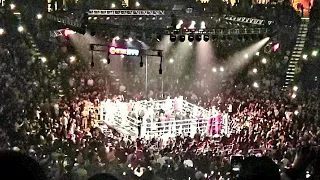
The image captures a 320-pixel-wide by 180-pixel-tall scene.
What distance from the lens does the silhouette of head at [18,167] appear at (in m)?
1.50

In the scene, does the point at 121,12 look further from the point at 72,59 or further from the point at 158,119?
the point at 72,59

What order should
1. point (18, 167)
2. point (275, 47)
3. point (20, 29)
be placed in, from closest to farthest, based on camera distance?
point (18, 167) → point (20, 29) → point (275, 47)

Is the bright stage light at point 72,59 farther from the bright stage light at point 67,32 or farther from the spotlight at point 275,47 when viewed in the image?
the spotlight at point 275,47

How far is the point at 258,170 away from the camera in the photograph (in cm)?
176

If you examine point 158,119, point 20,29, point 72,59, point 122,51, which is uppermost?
point 20,29

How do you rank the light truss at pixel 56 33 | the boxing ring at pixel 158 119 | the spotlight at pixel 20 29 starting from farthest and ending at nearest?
the light truss at pixel 56 33 → the spotlight at pixel 20 29 → the boxing ring at pixel 158 119

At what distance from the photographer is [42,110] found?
39.9 feet

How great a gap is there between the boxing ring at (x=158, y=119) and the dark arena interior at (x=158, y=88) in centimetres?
3

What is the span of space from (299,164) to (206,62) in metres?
16.8

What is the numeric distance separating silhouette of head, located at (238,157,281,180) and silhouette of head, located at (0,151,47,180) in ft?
2.10

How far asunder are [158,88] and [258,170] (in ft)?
50.8

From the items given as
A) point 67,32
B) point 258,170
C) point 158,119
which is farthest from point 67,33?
point 258,170

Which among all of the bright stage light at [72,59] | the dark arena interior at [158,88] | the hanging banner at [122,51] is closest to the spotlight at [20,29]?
the dark arena interior at [158,88]

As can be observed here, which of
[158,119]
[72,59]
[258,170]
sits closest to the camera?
[258,170]
